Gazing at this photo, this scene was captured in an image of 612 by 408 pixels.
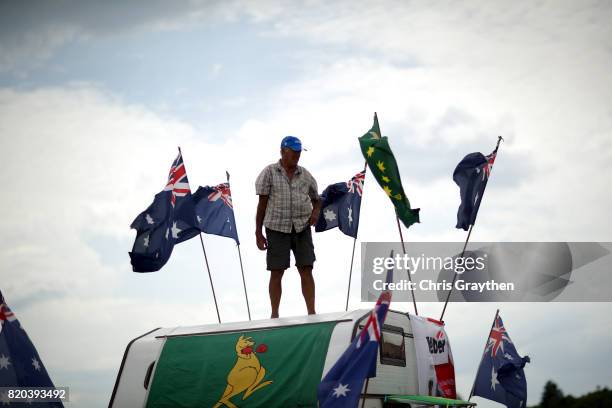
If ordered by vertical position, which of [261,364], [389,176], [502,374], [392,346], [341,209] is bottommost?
[502,374]

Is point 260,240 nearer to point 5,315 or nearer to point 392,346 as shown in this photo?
point 392,346

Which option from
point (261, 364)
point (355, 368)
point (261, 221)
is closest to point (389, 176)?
point (261, 221)

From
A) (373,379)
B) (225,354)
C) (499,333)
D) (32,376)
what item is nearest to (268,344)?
(225,354)

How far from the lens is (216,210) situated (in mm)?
12930

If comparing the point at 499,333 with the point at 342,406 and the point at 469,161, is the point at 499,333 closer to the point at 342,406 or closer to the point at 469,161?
the point at 469,161

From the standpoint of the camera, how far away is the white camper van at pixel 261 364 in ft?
27.1

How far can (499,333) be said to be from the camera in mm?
12617

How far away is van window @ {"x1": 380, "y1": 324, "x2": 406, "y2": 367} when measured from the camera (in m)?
8.56

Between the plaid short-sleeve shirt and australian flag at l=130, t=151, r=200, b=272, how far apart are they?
2290 millimetres

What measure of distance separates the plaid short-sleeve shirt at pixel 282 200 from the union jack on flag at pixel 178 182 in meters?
2.40

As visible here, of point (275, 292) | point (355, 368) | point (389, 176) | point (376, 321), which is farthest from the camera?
point (389, 176)

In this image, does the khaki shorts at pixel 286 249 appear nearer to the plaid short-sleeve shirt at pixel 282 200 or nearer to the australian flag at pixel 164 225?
the plaid short-sleeve shirt at pixel 282 200

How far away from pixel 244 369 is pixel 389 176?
3.71m

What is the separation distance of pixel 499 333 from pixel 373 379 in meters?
5.05
